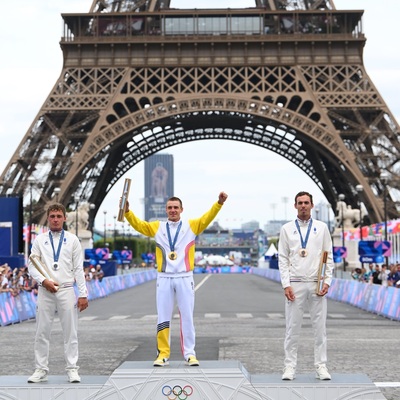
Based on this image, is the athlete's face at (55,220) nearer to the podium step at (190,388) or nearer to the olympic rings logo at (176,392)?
the podium step at (190,388)

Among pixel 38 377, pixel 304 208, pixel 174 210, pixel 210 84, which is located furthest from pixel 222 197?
pixel 210 84

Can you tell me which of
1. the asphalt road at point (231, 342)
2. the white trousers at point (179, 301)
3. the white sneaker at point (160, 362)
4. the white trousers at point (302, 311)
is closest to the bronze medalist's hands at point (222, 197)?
the white trousers at point (179, 301)

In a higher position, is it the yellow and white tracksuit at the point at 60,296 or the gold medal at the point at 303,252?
the gold medal at the point at 303,252

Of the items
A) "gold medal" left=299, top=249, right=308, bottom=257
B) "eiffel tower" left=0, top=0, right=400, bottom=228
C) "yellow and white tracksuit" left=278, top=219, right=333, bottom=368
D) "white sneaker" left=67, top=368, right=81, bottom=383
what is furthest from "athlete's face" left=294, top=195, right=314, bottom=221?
"eiffel tower" left=0, top=0, right=400, bottom=228

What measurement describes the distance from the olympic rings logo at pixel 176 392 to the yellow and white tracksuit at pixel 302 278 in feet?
5.57

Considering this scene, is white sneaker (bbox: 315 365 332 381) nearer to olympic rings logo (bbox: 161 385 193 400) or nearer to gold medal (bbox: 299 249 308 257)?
gold medal (bbox: 299 249 308 257)

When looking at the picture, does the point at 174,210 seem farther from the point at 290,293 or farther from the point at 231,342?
the point at 231,342

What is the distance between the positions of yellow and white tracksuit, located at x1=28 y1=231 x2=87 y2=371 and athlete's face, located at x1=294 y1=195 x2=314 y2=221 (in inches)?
89.3

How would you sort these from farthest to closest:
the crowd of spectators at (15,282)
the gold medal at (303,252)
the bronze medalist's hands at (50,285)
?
the crowd of spectators at (15,282) < the gold medal at (303,252) < the bronze medalist's hands at (50,285)

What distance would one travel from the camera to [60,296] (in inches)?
372

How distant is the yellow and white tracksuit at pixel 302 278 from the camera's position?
9.57m

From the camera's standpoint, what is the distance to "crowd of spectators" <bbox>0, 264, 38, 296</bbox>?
79.2 feet

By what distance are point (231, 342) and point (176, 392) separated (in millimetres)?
8803

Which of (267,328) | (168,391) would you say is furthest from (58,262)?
(267,328)
